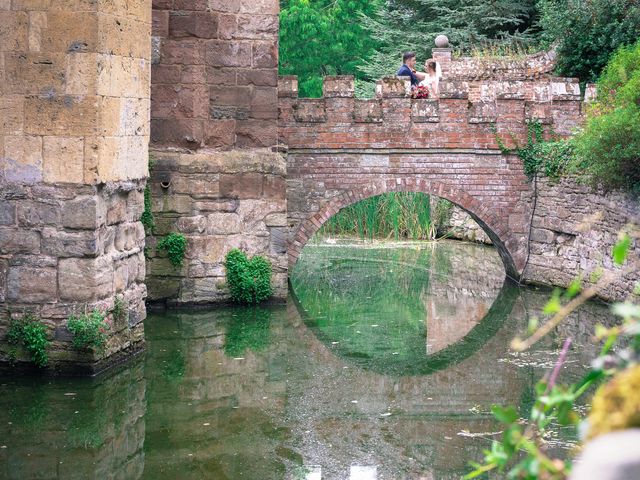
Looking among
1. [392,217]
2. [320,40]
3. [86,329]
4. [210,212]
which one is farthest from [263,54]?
[320,40]

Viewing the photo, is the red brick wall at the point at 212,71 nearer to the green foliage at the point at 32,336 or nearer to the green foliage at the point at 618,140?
the green foliage at the point at 618,140

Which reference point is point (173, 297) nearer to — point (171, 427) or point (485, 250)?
point (171, 427)

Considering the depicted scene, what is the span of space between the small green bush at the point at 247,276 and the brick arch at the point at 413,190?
1.96 meters

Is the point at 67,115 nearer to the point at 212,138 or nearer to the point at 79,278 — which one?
the point at 79,278

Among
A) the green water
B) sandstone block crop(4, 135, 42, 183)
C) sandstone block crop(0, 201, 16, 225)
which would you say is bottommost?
the green water

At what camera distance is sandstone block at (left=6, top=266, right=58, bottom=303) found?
869cm

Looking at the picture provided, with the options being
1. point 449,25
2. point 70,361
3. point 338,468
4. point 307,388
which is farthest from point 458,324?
point 449,25

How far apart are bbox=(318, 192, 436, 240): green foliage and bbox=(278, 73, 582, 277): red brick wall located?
183 inches

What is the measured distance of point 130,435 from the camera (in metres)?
7.37

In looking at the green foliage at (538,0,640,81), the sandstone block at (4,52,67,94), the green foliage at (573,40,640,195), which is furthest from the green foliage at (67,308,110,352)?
the green foliage at (538,0,640,81)

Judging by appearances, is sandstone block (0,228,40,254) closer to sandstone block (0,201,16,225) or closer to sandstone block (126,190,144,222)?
sandstone block (0,201,16,225)

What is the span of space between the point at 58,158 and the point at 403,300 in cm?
646

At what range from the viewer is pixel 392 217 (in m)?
19.8

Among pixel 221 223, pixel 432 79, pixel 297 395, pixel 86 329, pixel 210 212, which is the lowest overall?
pixel 297 395
